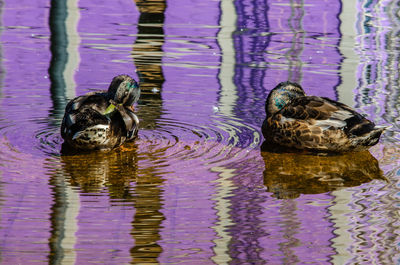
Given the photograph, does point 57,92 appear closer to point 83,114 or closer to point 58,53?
point 58,53

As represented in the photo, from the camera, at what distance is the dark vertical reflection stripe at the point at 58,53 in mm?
8264

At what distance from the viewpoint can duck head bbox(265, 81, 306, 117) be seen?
7.38m

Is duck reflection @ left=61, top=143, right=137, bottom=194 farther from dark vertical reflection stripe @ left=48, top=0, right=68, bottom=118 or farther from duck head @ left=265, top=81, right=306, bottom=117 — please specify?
duck head @ left=265, top=81, right=306, bottom=117

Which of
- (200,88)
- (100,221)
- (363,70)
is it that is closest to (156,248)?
(100,221)

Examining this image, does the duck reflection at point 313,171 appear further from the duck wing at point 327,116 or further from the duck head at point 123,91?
the duck head at point 123,91

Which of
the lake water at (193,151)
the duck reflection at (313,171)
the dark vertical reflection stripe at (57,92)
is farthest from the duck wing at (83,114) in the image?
the duck reflection at (313,171)

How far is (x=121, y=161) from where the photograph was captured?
6648 mm

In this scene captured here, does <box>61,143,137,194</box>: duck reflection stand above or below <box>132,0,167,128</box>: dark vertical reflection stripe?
below

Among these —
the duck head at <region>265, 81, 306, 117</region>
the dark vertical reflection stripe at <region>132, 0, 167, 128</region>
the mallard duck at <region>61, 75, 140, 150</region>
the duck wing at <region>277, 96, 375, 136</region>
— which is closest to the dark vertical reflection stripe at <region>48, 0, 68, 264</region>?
the mallard duck at <region>61, 75, 140, 150</region>

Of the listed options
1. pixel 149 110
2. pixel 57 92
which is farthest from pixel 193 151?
pixel 57 92

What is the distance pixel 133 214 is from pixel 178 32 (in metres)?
6.36

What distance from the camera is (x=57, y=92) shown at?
28.2ft

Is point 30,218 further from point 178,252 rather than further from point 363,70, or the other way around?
point 363,70

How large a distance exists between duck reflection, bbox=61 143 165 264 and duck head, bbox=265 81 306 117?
4.13 feet
